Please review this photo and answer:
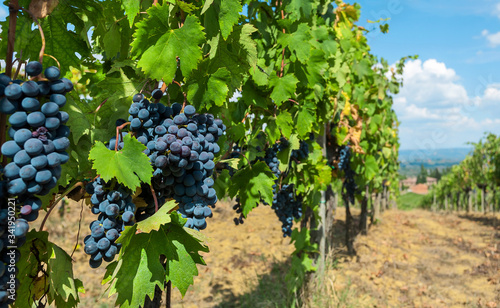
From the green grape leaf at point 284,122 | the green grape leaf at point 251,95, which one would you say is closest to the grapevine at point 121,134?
the green grape leaf at point 251,95

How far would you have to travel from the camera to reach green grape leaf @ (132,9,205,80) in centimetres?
134

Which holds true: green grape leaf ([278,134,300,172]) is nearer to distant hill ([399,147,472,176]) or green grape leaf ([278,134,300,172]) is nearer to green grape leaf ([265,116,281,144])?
green grape leaf ([265,116,281,144])

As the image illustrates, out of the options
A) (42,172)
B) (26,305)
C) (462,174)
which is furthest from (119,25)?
(462,174)

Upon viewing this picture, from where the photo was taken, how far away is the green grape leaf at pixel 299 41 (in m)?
2.80

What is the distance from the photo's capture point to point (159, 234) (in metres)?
1.34

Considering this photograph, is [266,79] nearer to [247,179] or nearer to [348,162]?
[247,179]

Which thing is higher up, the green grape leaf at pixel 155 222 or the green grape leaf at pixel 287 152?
the green grape leaf at pixel 287 152

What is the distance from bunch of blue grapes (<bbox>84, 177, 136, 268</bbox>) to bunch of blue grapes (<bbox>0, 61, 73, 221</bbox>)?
316 mm

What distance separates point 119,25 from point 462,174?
1000 inches

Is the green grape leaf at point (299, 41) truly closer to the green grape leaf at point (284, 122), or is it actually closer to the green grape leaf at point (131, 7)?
the green grape leaf at point (284, 122)

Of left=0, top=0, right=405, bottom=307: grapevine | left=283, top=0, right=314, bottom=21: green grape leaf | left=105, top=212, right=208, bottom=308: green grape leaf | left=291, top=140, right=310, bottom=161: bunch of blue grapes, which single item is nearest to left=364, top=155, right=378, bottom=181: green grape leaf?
left=291, top=140, right=310, bottom=161: bunch of blue grapes

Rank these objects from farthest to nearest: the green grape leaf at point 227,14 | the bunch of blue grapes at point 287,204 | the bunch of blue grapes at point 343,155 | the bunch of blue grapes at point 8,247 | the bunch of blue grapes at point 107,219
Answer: the bunch of blue grapes at point 343,155 < the bunch of blue grapes at point 287,204 < the green grape leaf at point 227,14 < the bunch of blue grapes at point 107,219 < the bunch of blue grapes at point 8,247

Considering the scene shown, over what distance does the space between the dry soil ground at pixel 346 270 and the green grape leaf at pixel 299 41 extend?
2.94 m

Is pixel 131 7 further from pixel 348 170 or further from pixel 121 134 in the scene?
pixel 348 170
